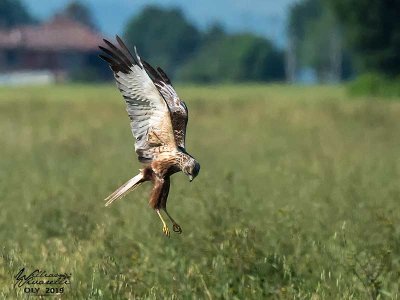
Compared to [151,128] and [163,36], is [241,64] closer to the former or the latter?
[163,36]

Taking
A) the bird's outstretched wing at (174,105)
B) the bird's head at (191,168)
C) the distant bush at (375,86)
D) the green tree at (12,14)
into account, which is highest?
the bird's outstretched wing at (174,105)

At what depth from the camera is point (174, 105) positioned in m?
7.12

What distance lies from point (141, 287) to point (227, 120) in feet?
65.8

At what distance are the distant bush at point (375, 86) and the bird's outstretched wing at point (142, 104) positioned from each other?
37.8 meters

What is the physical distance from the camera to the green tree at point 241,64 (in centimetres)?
10681

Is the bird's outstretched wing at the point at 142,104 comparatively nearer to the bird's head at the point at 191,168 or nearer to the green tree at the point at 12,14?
the bird's head at the point at 191,168

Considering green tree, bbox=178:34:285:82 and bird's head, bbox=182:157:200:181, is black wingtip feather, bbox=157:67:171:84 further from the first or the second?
green tree, bbox=178:34:285:82

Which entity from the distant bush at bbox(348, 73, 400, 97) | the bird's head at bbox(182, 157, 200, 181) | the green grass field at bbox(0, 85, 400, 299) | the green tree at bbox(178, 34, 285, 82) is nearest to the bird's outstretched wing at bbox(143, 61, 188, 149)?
the bird's head at bbox(182, 157, 200, 181)

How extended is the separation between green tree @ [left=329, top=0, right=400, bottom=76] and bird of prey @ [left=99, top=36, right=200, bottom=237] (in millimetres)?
37632

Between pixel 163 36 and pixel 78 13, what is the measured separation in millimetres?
13693

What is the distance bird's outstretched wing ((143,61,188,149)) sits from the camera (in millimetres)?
6820

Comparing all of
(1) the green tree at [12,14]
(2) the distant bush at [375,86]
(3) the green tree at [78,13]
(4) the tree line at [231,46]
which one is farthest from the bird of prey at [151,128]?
(3) the green tree at [78,13]

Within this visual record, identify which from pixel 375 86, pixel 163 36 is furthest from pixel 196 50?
pixel 375 86

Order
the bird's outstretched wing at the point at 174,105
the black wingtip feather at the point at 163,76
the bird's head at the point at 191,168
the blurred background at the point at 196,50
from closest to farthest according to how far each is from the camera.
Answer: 1. the bird's head at the point at 191,168
2. the bird's outstretched wing at the point at 174,105
3. the black wingtip feather at the point at 163,76
4. the blurred background at the point at 196,50
